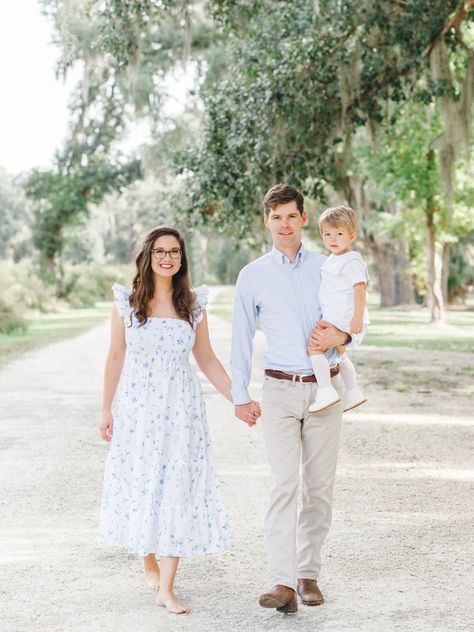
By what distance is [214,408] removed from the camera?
11.6m

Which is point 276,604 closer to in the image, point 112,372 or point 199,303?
point 112,372

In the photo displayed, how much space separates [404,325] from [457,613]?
25.8m

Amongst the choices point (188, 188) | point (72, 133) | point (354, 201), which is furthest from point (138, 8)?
point (72, 133)

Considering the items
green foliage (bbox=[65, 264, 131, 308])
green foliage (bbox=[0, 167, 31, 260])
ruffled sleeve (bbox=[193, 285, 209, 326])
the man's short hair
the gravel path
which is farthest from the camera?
green foliage (bbox=[0, 167, 31, 260])

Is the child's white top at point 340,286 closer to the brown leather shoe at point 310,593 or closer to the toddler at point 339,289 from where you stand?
the toddler at point 339,289

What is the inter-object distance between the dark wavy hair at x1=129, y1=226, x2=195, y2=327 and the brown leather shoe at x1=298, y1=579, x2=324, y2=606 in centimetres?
130

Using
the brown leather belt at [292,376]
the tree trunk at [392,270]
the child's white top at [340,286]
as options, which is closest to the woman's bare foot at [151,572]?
the brown leather belt at [292,376]

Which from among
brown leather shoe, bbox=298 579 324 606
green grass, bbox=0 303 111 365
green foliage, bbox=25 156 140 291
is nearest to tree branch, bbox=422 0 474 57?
green grass, bbox=0 303 111 365

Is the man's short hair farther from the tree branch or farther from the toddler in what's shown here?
the tree branch

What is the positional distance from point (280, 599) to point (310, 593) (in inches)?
9.6

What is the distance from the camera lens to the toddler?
14.7 ft

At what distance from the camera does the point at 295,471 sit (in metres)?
4.52

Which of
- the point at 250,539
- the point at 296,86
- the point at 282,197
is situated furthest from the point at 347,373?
the point at 296,86

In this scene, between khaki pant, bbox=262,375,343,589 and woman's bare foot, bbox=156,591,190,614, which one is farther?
khaki pant, bbox=262,375,343,589
